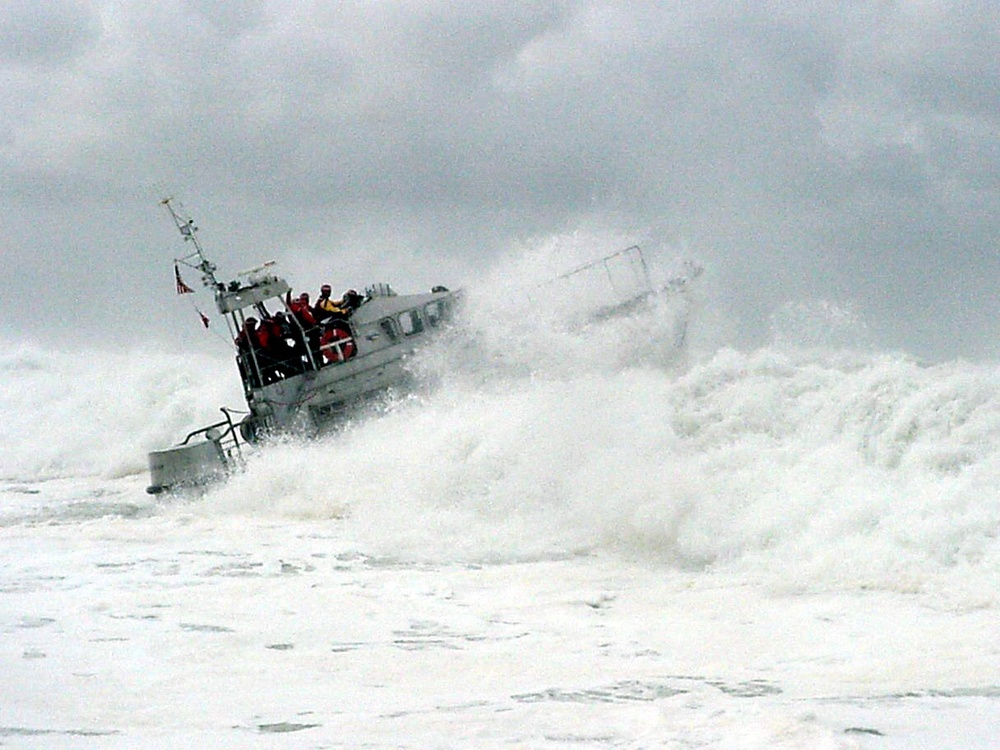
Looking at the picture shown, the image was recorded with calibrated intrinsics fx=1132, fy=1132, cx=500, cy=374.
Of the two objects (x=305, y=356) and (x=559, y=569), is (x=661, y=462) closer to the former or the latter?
(x=559, y=569)

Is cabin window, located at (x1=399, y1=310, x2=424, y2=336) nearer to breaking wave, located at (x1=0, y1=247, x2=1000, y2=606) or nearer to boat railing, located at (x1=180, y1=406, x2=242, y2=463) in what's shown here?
breaking wave, located at (x1=0, y1=247, x2=1000, y2=606)

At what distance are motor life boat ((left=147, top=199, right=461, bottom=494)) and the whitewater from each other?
16.2 inches

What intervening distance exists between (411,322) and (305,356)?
1.93 meters

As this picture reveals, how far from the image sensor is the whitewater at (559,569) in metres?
6.50

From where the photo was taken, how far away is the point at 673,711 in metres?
6.40

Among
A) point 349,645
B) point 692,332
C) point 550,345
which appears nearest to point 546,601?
point 349,645

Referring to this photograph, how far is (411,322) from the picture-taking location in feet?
64.1

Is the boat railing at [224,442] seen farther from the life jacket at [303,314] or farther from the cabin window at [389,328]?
the cabin window at [389,328]

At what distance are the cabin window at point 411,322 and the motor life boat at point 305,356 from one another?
2 cm

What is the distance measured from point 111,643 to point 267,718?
2600mm

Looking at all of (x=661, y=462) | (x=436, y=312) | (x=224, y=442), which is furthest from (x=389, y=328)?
(x=661, y=462)

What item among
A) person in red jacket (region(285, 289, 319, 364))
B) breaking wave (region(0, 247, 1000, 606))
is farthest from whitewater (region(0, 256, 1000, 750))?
person in red jacket (region(285, 289, 319, 364))

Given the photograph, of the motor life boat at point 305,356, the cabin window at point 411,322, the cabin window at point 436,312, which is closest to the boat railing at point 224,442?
the motor life boat at point 305,356

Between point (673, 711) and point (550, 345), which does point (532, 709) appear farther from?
point (550, 345)
